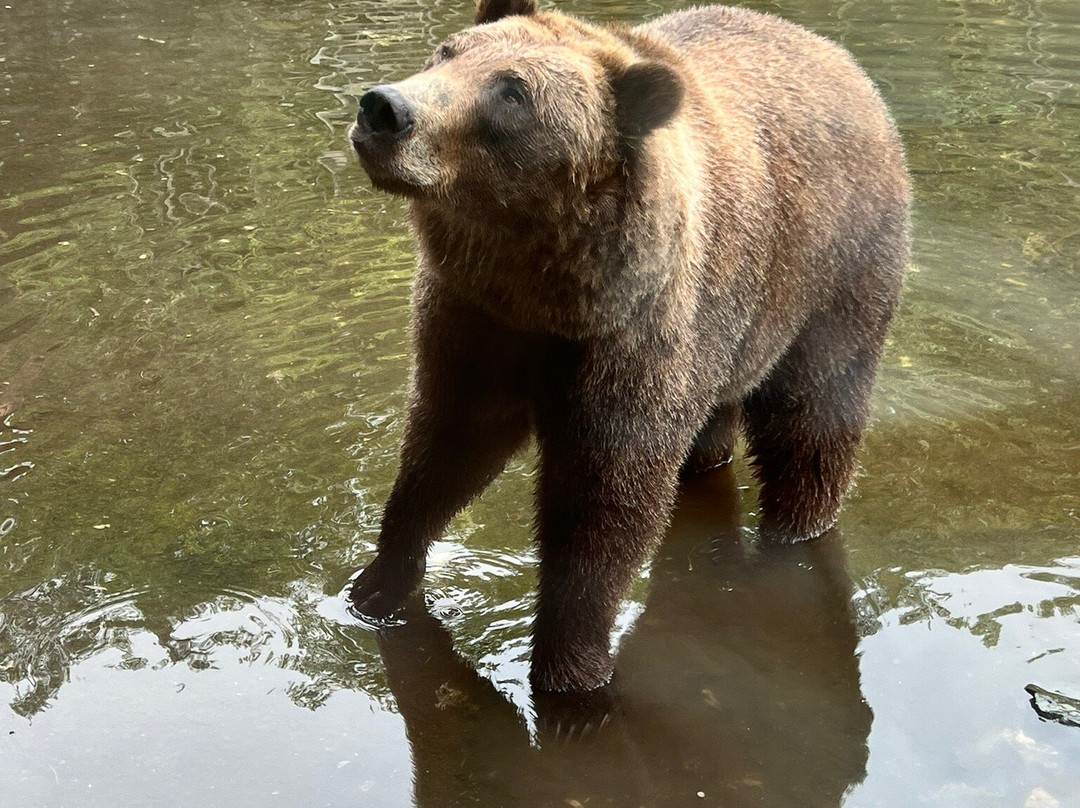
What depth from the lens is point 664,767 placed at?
4363 millimetres

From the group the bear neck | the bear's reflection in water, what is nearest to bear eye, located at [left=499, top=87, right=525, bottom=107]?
the bear neck

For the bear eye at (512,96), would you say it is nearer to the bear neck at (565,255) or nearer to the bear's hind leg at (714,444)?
the bear neck at (565,255)

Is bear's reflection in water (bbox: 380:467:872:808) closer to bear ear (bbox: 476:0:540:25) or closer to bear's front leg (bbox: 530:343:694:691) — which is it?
bear's front leg (bbox: 530:343:694:691)

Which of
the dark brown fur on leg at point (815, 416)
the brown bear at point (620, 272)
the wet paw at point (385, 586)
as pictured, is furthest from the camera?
the dark brown fur on leg at point (815, 416)

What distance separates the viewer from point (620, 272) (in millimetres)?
3898

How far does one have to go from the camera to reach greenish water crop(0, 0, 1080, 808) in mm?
4332

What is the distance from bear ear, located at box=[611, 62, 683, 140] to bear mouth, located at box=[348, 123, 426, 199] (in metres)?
0.76

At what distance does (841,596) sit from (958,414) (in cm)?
183

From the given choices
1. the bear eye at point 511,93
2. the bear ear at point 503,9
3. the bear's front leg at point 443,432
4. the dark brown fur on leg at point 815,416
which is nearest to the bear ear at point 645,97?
the bear eye at point 511,93

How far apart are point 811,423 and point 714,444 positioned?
0.80 meters

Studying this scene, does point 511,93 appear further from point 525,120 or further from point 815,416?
point 815,416

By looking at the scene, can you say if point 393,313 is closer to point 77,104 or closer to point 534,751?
point 534,751

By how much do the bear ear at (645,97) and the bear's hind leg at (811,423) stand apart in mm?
1854

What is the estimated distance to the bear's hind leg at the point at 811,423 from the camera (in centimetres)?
543
